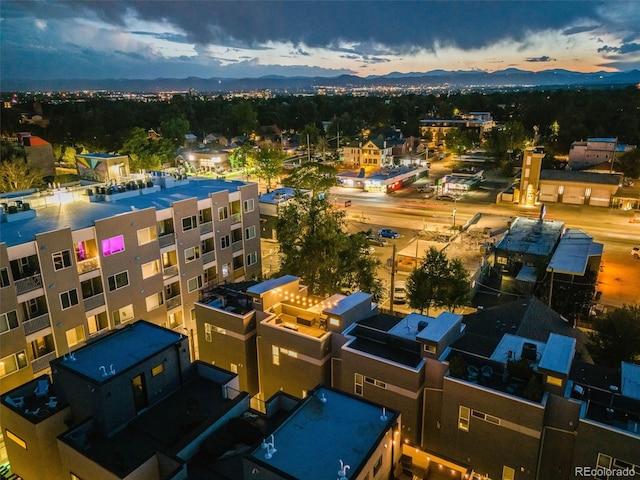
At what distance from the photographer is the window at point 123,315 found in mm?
27464

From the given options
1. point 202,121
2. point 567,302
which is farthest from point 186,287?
point 202,121

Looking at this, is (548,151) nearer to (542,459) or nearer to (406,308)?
(406,308)

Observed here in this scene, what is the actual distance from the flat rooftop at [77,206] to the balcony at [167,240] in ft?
6.38

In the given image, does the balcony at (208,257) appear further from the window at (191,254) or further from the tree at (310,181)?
the tree at (310,181)

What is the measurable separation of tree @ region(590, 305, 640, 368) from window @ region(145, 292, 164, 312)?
2704cm

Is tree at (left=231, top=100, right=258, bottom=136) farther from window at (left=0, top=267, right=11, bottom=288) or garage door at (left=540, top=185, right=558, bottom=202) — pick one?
window at (left=0, top=267, right=11, bottom=288)

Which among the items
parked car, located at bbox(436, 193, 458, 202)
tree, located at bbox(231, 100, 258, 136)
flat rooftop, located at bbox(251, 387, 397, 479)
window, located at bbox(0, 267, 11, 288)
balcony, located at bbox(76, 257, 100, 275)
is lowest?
parked car, located at bbox(436, 193, 458, 202)

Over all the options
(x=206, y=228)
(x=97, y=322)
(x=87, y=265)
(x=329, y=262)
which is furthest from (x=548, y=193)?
(x=87, y=265)

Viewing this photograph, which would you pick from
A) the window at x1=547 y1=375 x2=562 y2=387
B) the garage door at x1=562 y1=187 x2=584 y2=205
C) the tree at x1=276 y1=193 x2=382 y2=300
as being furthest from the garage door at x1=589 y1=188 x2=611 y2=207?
the window at x1=547 y1=375 x2=562 y2=387

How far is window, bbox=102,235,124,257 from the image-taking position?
26.4 metres

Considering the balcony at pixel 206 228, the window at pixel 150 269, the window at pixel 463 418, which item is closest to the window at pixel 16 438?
the window at pixel 150 269

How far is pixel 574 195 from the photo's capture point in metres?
67.9

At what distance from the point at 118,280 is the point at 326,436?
19.8m

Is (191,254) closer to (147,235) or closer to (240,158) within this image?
(147,235)
